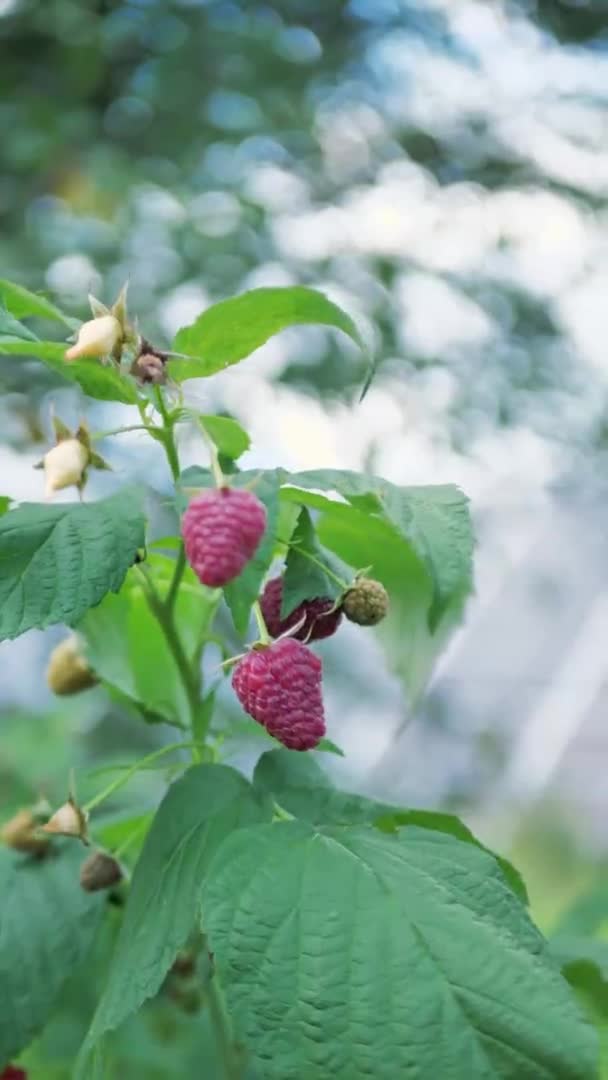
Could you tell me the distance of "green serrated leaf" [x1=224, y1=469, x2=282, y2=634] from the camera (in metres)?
0.56

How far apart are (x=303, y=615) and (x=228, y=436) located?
0.09 m

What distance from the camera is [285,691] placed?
1.92 ft

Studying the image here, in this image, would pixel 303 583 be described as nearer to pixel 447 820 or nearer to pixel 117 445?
pixel 447 820

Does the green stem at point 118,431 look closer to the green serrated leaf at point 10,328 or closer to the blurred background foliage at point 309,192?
the green serrated leaf at point 10,328

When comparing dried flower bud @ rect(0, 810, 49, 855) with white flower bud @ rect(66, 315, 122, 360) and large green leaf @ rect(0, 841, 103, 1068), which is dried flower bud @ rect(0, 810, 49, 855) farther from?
white flower bud @ rect(66, 315, 122, 360)

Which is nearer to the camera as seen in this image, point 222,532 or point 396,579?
point 222,532

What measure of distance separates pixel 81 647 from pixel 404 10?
1.97m

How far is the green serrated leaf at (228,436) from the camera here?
2.10 feet

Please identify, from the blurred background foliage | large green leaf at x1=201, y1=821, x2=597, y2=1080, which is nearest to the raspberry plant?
large green leaf at x1=201, y1=821, x2=597, y2=1080

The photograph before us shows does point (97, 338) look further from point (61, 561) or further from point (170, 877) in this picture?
point (170, 877)

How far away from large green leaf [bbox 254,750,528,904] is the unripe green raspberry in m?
0.11

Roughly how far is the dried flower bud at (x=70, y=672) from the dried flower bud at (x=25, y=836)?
0.27 feet

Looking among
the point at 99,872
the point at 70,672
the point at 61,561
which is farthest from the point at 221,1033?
the point at 61,561

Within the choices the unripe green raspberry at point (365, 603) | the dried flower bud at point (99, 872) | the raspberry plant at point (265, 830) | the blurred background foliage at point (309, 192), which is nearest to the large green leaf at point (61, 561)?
the raspberry plant at point (265, 830)
